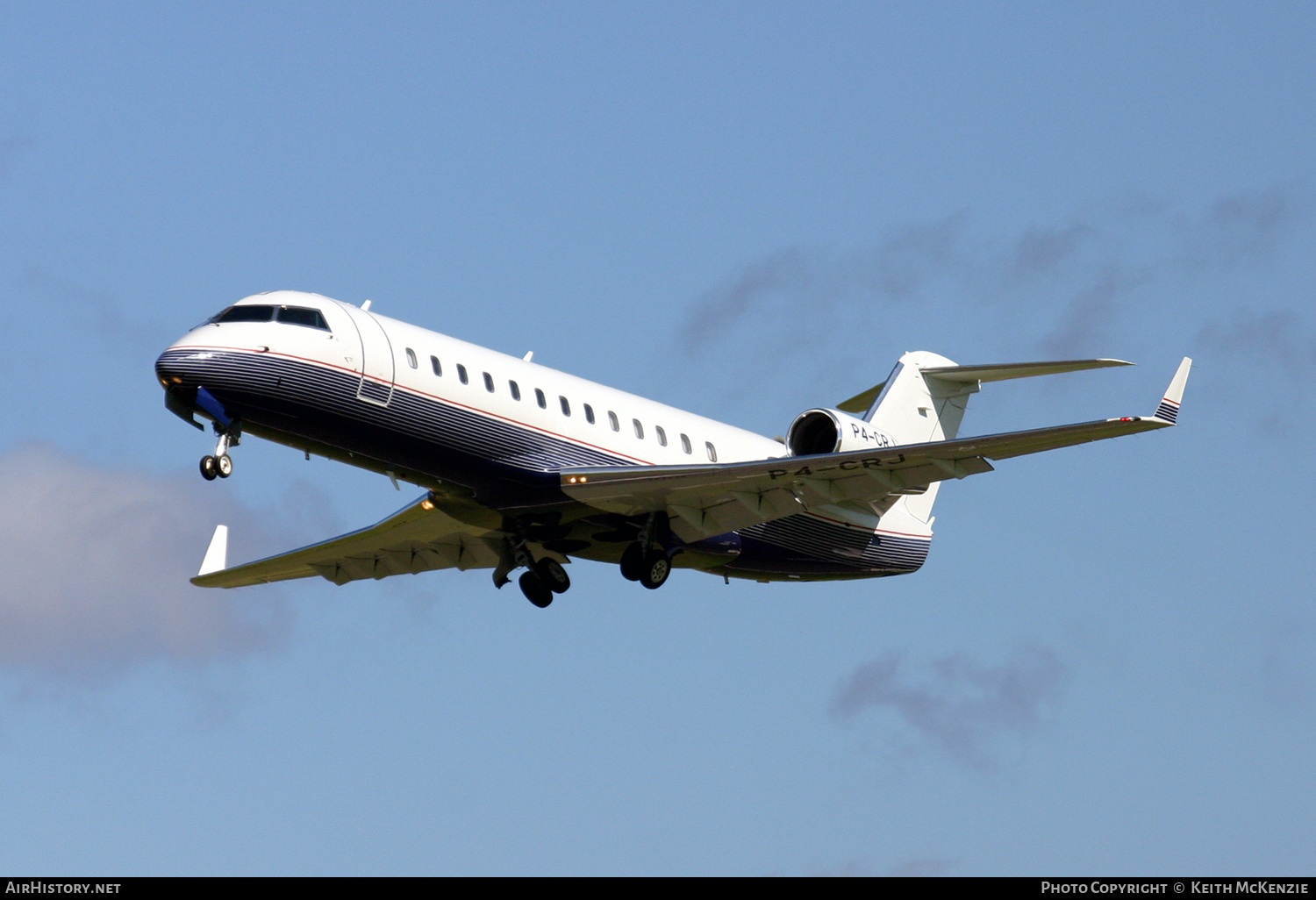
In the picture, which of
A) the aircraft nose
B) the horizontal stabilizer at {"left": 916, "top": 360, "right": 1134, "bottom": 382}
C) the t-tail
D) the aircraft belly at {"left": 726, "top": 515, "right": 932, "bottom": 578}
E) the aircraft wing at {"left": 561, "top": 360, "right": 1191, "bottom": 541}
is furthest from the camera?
the t-tail

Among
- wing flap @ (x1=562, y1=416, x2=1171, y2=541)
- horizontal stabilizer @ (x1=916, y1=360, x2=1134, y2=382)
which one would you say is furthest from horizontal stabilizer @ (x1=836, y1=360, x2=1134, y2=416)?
wing flap @ (x1=562, y1=416, x2=1171, y2=541)

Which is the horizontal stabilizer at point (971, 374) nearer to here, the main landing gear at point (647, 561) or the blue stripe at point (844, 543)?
the blue stripe at point (844, 543)

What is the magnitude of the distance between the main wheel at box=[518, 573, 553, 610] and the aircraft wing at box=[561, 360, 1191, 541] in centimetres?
245

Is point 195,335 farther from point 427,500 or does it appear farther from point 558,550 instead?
point 558,550

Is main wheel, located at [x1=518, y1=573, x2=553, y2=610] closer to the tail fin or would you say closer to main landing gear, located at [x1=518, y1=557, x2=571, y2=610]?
main landing gear, located at [x1=518, y1=557, x2=571, y2=610]

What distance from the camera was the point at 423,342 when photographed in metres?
23.4

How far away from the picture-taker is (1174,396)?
73.6ft

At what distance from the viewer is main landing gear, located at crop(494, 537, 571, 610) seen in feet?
87.1

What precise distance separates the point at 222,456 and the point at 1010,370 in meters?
12.3

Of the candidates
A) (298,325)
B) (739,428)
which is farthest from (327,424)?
(739,428)

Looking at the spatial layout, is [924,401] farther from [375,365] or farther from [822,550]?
[375,365]

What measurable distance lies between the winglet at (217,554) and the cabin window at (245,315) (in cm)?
818

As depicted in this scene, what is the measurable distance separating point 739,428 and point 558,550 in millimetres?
3522

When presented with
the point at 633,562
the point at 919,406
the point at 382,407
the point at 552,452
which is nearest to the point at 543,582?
the point at 633,562
